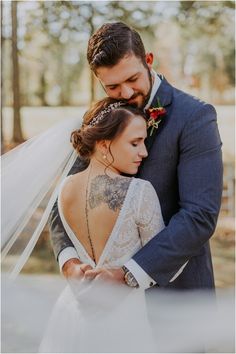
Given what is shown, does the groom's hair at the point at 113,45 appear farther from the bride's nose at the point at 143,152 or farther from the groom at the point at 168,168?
Result: the bride's nose at the point at 143,152

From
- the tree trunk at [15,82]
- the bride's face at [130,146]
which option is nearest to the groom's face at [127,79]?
the bride's face at [130,146]

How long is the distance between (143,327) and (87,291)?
27 cm

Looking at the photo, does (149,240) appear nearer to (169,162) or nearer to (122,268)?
(122,268)

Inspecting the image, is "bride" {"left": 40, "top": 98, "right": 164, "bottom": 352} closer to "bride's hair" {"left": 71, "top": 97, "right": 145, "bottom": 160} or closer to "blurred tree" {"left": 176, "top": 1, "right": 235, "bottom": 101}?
"bride's hair" {"left": 71, "top": 97, "right": 145, "bottom": 160}

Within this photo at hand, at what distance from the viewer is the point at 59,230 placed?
2.44 m

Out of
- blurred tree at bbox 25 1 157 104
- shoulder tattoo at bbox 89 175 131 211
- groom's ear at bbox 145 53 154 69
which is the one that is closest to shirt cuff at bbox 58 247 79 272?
shoulder tattoo at bbox 89 175 131 211

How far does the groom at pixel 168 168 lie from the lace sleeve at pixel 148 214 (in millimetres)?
44

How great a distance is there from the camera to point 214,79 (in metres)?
25.7

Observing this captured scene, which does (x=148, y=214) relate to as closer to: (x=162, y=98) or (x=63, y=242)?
(x=63, y=242)

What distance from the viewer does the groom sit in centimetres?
219

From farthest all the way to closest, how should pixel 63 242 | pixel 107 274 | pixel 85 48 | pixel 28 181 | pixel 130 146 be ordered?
pixel 85 48
pixel 28 181
pixel 63 242
pixel 130 146
pixel 107 274

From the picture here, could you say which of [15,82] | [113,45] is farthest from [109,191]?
[15,82]

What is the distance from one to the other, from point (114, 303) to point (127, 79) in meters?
0.79

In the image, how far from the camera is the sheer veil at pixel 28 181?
2465 millimetres
